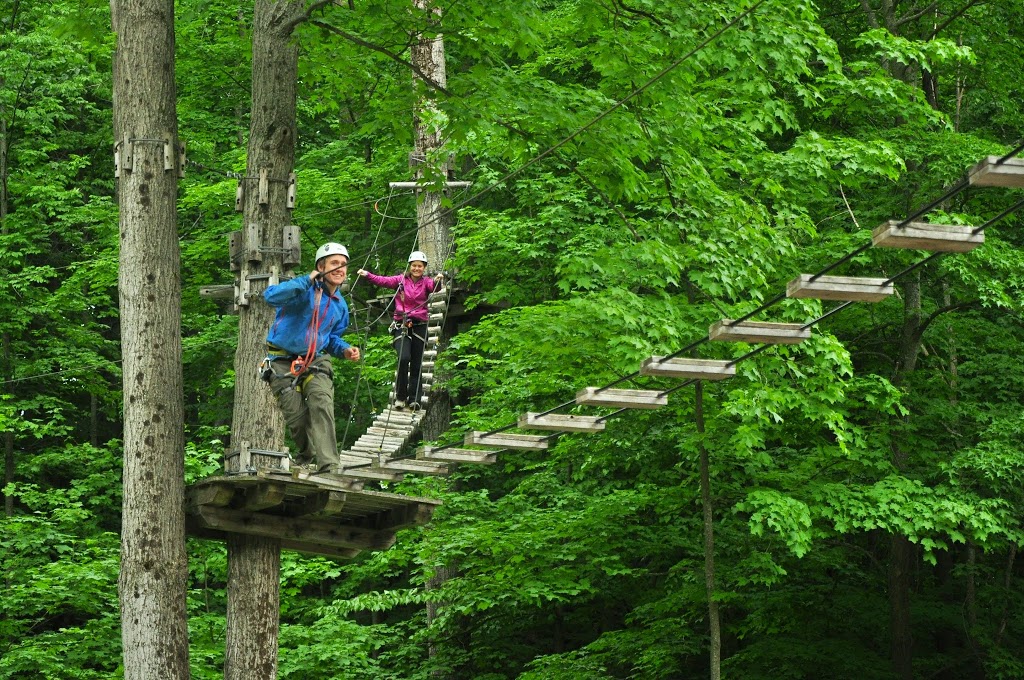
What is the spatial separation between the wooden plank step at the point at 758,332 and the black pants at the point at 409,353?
6652 mm

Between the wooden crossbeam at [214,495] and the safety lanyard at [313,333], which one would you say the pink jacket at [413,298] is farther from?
the wooden crossbeam at [214,495]

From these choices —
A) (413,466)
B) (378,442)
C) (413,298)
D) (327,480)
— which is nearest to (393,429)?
(378,442)

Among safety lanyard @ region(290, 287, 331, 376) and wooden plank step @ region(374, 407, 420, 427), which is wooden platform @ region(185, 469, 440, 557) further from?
wooden plank step @ region(374, 407, 420, 427)

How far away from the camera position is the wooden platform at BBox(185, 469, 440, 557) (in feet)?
28.0

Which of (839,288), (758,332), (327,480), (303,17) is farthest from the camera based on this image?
(303,17)

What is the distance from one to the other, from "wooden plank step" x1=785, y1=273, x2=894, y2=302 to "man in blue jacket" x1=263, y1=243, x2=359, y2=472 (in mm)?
3615

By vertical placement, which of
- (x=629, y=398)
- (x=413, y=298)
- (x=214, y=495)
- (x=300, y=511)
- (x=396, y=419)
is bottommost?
(x=300, y=511)

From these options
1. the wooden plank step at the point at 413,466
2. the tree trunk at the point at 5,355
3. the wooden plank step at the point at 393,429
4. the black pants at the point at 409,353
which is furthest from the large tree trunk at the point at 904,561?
the tree trunk at the point at 5,355

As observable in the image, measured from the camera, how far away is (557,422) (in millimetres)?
7820

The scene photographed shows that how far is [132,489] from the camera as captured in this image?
888cm

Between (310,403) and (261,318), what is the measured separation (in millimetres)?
935

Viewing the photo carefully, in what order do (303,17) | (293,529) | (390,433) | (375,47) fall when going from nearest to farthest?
(293,529) < (303,17) < (375,47) < (390,433)

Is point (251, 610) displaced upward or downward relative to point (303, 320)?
downward

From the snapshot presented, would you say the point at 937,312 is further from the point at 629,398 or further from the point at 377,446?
the point at 629,398
